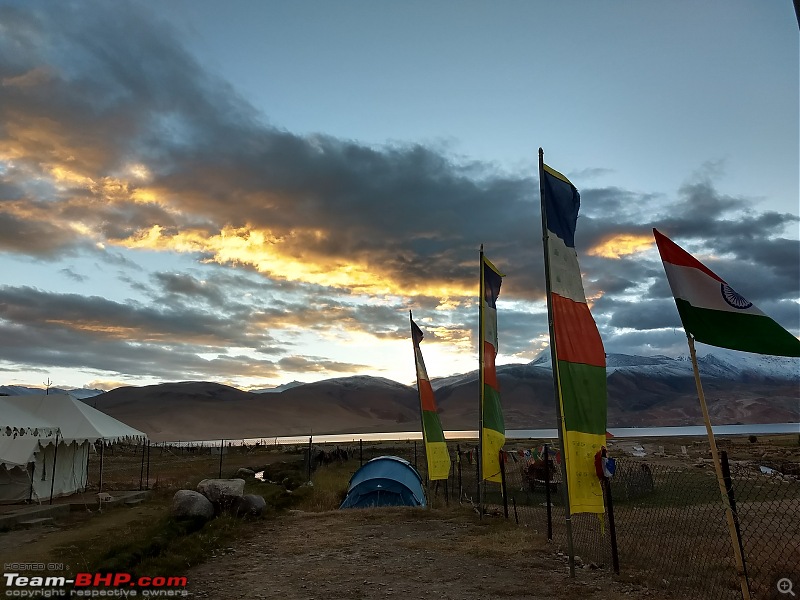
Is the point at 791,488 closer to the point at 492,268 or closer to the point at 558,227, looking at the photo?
the point at 492,268

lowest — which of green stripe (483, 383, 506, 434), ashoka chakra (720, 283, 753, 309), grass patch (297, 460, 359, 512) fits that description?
grass patch (297, 460, 359, 512)

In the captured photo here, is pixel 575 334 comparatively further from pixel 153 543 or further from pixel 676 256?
pixel 153 543

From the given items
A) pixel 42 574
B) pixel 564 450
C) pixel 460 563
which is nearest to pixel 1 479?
pixel 42 574

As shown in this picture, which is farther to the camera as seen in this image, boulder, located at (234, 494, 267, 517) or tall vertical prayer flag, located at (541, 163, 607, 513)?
boulder, located at (234, 494, 267, 517)

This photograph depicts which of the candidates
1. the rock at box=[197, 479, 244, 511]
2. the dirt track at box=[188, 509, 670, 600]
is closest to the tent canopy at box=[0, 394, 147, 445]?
the rock at box=[197, 479, 244, 511]

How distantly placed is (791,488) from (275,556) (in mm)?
22422

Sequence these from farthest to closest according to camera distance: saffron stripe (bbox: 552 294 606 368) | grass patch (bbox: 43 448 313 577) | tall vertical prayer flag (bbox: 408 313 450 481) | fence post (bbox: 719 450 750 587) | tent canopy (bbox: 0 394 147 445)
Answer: tent canopy (bbox: 0 394 147 445)
tall vertical prayer flag (bbox: 408 313 450 481)
grass patch (bbox: 43 448 313 577)
saffron stripe (bbox: 552 294 606 368)
fence post (bbox: 719 450 750 587)

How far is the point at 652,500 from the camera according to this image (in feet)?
68.7

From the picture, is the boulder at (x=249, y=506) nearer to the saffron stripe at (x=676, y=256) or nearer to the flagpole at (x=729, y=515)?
the flagpole at (x=729, y=515)

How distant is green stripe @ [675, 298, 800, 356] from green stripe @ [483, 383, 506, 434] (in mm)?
7462

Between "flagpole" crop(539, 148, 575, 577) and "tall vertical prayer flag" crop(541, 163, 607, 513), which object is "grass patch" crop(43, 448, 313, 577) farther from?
"tall vertical prayer flag" crop(541, 163, 607, 513)

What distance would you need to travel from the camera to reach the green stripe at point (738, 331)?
6.84 meters

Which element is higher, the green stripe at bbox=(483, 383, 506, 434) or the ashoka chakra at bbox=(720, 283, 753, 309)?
the ashoka chakra at bbox=(720, 283, 753, 309)

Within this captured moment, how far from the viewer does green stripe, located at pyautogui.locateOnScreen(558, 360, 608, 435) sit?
963 cm
